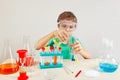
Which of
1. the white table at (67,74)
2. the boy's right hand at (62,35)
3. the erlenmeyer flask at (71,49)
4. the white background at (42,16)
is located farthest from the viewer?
the white background at (42,16)

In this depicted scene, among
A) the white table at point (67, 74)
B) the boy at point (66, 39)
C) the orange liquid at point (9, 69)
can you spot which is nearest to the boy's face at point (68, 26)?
the boy at point (66, 39)

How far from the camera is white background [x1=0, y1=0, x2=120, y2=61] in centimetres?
152

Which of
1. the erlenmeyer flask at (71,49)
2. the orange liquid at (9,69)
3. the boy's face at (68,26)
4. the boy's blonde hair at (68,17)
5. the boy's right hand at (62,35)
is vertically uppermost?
the boy's blonde hair at (68,17)

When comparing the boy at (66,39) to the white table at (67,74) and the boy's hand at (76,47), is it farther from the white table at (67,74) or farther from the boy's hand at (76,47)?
the white table at (67,74)

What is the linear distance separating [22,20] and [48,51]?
52 cm

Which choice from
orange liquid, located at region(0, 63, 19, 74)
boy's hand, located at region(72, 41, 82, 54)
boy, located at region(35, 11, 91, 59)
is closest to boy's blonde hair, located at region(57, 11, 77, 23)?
boy, located at region(35, 11, 91, 59)

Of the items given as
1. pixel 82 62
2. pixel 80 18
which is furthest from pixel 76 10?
pixel 82 62

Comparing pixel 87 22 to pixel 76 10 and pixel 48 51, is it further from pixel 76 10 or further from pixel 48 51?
pixel 48 51

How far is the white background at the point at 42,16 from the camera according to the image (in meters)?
1.52

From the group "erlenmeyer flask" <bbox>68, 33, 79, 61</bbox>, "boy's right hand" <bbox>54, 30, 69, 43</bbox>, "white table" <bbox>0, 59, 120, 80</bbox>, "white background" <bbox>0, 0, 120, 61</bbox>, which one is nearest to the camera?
"white table" <bbox>0, 59, 120, 80</bbox>

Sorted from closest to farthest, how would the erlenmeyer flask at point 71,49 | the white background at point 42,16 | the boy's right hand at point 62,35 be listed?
the boy's right hand at point 62,35 < the erlenmeyer flask at point 71,49 < the white background at point 42,16

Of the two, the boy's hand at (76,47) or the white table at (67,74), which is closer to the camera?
the white table at (67,74)

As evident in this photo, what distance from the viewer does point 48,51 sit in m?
1.12

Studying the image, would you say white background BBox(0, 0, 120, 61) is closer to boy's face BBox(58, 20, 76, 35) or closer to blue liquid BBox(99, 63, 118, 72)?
boy's face BBox(58, 20, 76, 35)
